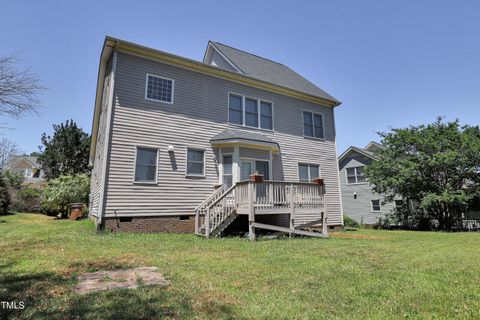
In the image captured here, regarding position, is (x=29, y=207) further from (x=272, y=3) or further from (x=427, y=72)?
(x=427, y=72)

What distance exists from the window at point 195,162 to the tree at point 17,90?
7679 mm

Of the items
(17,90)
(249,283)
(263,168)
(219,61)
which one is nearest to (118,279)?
(249,283)

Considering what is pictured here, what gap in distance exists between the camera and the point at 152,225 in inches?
404

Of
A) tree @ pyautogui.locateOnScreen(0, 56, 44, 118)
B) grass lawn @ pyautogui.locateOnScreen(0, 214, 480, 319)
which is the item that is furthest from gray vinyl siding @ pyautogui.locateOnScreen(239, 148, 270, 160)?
tree @ pyautogui.locateOnScreen(0, 56, 44, 118)

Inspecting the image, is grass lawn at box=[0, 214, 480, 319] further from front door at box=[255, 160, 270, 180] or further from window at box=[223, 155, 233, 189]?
front door at box=[255, 160, 270, 180]

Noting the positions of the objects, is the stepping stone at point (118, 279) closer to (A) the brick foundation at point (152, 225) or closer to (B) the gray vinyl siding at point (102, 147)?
(A) the brick foundation at point (152, 225)

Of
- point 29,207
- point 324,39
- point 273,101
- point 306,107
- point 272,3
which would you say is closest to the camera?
point 272,3

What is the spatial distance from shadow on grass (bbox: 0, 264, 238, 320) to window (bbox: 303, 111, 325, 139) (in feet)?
41.2

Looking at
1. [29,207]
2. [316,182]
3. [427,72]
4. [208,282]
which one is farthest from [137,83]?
[29,207]

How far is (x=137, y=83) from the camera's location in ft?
35.4

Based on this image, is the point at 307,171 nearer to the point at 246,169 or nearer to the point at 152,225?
the point at 246,169

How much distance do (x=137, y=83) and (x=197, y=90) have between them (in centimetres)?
252

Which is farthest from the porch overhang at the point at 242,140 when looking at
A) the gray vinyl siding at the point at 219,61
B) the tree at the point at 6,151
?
the tree at the point at 6,151

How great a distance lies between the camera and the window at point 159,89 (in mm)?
11062
